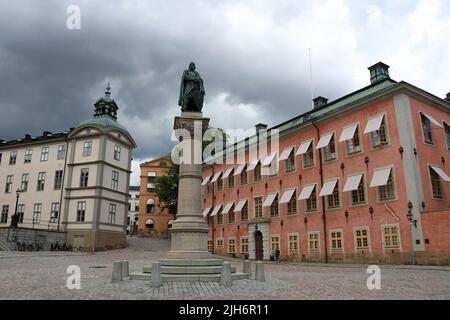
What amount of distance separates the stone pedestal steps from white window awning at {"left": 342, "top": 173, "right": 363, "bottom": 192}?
14738 millimetres

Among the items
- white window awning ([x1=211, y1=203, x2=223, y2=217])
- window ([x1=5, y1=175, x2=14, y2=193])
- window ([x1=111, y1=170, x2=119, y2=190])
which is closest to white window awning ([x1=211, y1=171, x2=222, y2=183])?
white window awning ([x1=211, y1=203, x2=223, y2=217])

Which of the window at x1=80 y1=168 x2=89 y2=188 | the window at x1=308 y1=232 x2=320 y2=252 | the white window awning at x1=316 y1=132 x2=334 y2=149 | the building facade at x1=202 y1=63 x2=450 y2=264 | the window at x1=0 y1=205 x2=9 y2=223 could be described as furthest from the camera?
the window at x1=0 y1=205 x2=9 y2=223

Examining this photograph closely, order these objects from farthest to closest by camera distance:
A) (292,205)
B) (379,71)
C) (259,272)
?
1. (292,205)
2. (379,71)
3. (259,272)

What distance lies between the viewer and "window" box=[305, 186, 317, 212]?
29.3 meters

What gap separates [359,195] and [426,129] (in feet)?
20.3

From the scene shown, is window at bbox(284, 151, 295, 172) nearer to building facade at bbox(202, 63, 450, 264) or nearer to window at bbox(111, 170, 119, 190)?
building facade at bbox(202, 63, 450, 264)

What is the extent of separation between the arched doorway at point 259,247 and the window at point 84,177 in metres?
19.1

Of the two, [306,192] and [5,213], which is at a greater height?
[306,192]

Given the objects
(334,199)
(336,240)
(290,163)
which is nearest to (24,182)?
(290,163)

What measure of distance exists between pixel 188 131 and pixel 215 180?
25.3m

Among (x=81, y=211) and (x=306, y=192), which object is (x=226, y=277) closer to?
(x=306, y=192)

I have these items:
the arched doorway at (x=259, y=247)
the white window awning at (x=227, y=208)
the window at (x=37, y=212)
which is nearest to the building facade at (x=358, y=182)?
the arched doorway at (x=259, y=247)

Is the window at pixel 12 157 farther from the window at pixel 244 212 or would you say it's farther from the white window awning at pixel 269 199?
the white window awning at pixel 269 199

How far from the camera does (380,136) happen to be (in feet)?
82.4
